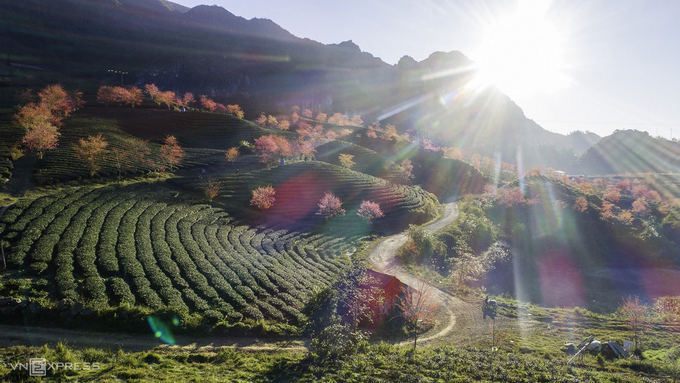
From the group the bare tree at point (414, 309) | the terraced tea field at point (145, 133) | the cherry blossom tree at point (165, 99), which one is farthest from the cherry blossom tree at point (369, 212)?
the cherry blossom tree at point (165, 99)

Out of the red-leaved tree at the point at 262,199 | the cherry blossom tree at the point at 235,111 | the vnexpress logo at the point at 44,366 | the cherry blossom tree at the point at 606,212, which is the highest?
the cherry blossom tree at the point at 235,111

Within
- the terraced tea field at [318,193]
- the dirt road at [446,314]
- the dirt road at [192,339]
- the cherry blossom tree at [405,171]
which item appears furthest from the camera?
the cherry blossom tree at [405,171]

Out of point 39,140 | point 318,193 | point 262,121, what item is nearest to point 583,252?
point 318,193

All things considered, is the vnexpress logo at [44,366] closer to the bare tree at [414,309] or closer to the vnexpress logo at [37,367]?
the vnexpress logo at [37,367]

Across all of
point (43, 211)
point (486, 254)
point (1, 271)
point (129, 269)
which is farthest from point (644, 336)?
point (43, 211)

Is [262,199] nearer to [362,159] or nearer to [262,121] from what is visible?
[362,159]

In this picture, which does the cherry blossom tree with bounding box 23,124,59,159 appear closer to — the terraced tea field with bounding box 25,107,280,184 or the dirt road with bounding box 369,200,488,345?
the terraced tea field with bounding box 25,107,280,184
